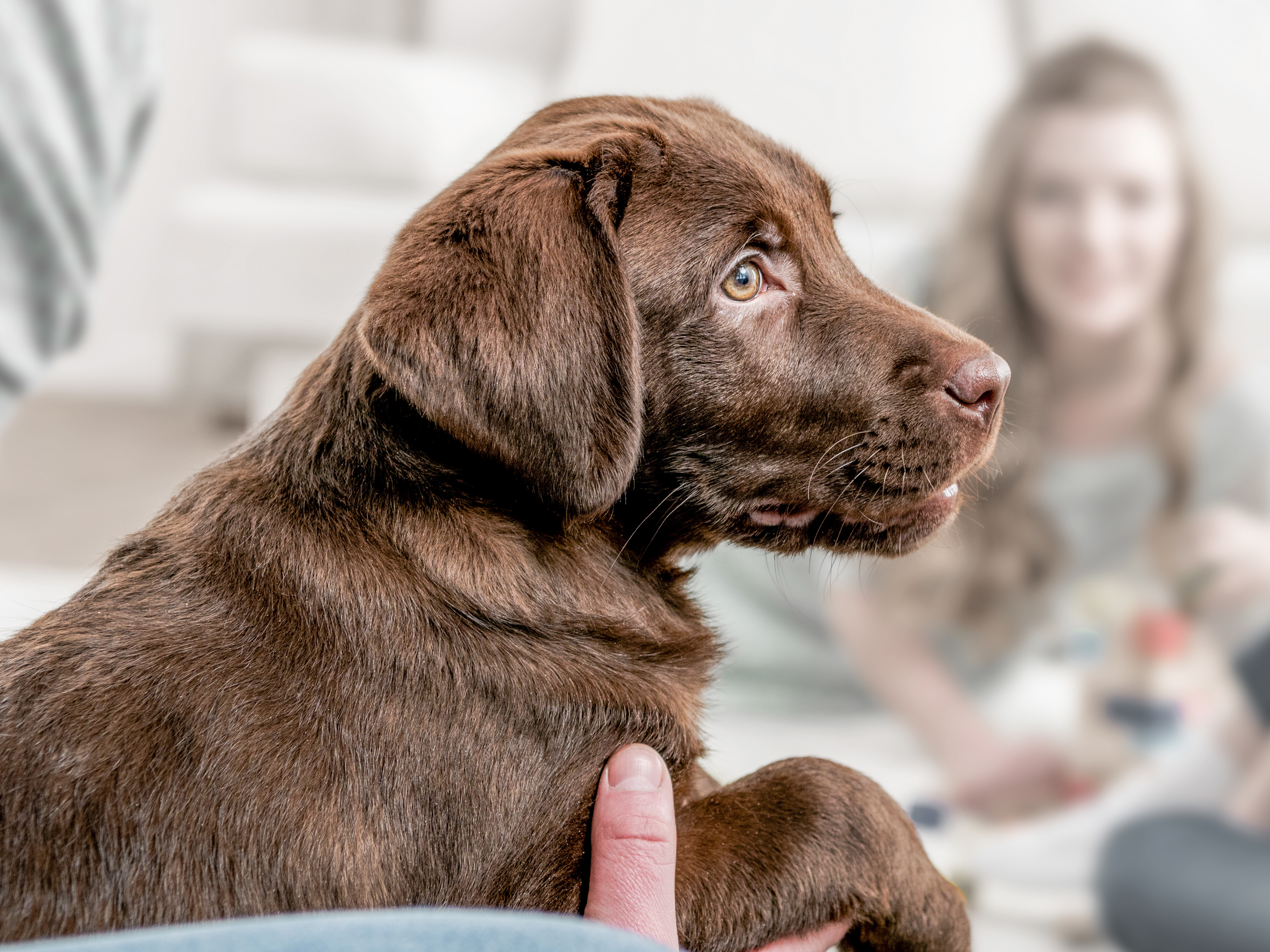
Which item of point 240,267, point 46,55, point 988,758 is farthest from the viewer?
point 988,758

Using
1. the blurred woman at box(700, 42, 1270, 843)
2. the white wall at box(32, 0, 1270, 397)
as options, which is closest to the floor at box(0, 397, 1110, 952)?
the blurred woman at box(700, 42, 1270, 843)

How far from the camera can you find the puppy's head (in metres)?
1.30

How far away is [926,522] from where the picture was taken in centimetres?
155

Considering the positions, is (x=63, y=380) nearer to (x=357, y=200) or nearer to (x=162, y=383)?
(x=162, y=383)

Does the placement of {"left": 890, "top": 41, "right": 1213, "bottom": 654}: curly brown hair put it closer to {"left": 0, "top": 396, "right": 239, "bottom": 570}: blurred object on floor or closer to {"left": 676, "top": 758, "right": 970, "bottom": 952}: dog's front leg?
{"left": 676, "top": 758, "right": 970, "bottom": 952}: dog's front leg

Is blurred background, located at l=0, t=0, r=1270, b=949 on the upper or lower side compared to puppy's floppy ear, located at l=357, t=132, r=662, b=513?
lower

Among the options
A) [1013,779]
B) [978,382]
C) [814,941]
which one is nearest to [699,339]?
[978,382]

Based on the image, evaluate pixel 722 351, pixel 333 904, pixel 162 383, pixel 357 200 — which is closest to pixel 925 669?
pixel 357 200

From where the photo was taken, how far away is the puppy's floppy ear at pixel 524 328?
124cm

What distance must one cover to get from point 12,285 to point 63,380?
5.93 meters

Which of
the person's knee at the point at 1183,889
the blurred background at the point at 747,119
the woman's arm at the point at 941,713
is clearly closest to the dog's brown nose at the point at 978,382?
the blurred background at the point at 747,119

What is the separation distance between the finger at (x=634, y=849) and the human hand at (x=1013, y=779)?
10.7ft

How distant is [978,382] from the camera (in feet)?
4.78

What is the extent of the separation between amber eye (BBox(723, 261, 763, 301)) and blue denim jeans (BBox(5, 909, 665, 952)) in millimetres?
859
